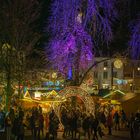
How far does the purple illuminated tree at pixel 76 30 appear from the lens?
22.7m

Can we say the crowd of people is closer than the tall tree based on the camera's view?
Yes

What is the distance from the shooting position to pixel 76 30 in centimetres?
2572

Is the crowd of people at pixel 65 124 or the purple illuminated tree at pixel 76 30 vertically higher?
the purple illuminated tree at pixel 76 30

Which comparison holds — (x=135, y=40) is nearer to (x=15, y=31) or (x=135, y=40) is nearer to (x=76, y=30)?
(x=76, y=30)

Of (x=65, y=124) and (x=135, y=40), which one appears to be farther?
(x=135, y=40)

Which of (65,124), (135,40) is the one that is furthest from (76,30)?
(65,124)

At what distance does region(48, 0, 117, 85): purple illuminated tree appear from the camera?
22.7 m

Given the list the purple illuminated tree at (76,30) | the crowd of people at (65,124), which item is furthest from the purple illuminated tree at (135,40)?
the crowd of people at (65,124)

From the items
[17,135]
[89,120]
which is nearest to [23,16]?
[89,120]

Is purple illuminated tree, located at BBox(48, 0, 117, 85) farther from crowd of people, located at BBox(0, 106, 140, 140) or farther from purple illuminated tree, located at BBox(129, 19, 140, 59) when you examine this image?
crowd of people, located at BBox(0, 106, 140, 140)

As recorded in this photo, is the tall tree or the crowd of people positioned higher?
the tall tree

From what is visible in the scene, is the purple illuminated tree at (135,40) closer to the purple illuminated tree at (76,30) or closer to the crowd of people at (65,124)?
the purple illuminated tree at (76,30)

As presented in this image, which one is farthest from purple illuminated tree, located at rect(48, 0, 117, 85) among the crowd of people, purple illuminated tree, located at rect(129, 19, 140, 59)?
the crowd of people

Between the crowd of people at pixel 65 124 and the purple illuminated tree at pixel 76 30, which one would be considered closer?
the crowd of people at pixel 65 124
